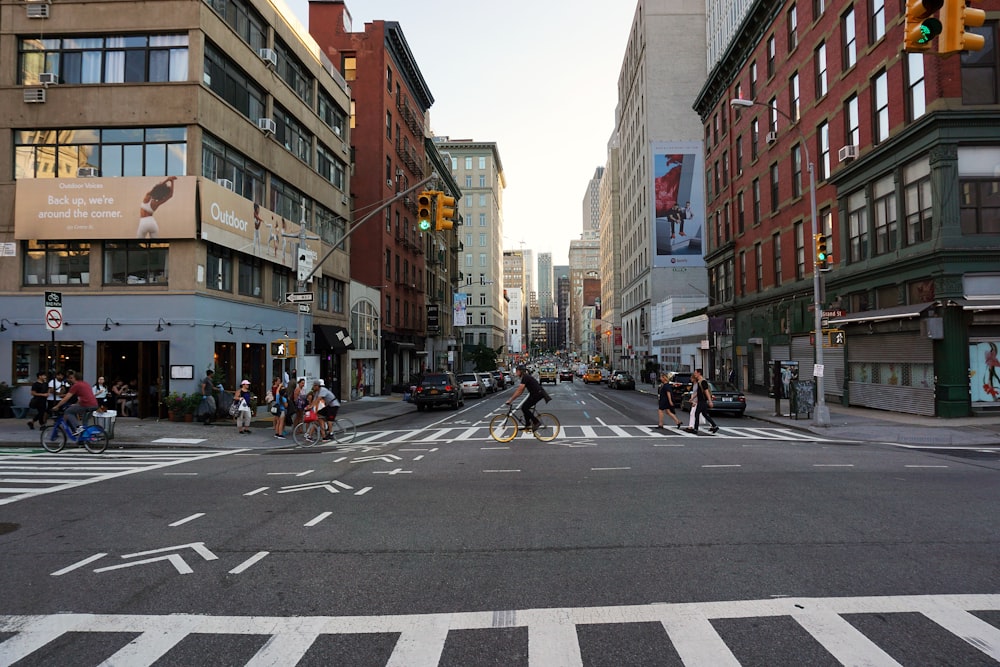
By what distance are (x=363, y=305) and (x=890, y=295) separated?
3012 centimetres

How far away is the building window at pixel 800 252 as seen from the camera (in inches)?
1293

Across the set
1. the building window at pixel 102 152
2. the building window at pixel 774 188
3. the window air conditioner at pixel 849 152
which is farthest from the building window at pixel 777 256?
the building window at pixel 102 152

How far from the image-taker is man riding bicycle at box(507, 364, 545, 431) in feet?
50.0

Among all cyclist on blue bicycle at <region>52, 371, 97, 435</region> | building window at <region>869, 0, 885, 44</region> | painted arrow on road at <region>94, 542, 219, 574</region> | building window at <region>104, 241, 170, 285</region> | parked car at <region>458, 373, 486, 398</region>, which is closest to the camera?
painted arrow on road at <region>94, 542, 219, 574</region>

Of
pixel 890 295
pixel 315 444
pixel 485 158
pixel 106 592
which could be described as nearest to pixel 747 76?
pixel 890 295

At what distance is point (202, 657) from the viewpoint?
4129 millimetres

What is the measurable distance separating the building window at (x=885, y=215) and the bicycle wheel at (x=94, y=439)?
89.7ft

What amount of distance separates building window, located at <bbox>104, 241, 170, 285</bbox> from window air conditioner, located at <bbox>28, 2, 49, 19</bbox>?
28.5 feet

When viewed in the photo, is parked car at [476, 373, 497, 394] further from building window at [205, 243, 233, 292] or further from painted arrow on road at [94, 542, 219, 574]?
painted arrow on road at [94, 542, 219, 574]

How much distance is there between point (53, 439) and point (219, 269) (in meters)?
10.4

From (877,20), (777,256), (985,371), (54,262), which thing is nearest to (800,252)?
(777,256)

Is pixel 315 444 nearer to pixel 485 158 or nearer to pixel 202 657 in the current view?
pixel 202 657

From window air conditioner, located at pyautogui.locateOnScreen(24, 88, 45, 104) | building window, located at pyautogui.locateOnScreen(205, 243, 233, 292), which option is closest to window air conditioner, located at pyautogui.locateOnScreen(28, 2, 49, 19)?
window air conditioner, located at pyautogui.locateOnScreen(24, 88, 45, 104)

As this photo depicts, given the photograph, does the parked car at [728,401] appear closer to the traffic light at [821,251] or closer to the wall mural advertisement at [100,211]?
the traffic light at [821,251]
